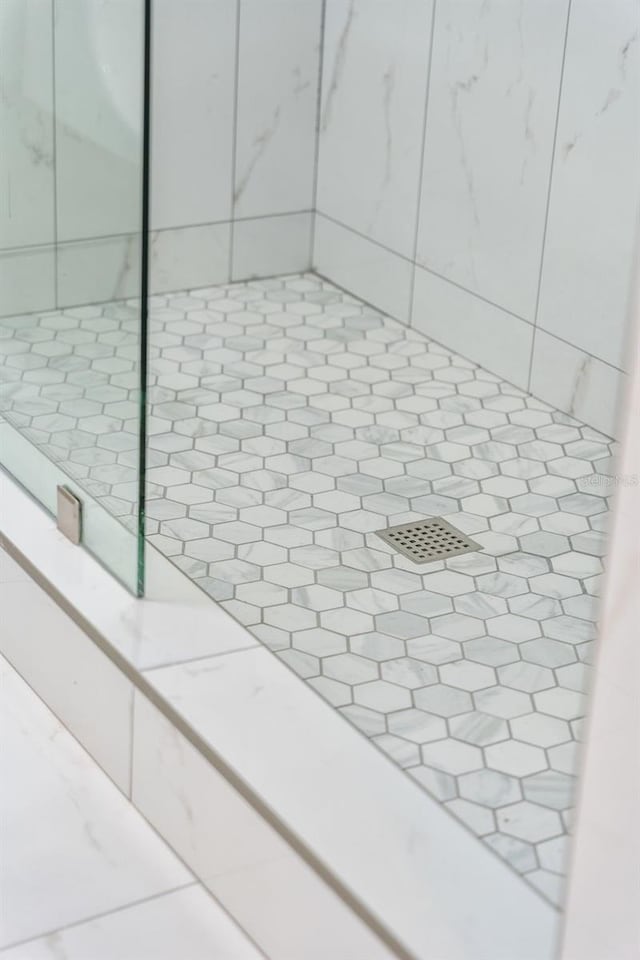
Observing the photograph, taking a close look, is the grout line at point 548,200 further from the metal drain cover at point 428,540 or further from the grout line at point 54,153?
the grout line at point 54,153

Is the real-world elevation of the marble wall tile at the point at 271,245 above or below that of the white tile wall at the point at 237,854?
above

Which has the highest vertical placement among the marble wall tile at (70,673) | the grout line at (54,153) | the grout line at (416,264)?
the grout line at (54,153)

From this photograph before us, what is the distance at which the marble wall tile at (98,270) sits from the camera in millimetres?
1675

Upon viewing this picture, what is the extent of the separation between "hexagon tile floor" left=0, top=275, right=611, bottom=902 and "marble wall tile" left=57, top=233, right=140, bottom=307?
29mm

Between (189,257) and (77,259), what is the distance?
131cm

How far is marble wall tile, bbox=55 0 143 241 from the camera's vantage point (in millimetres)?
1604

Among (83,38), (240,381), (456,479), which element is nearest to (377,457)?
(456,479)

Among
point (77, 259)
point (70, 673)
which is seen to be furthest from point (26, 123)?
point (70, 673)

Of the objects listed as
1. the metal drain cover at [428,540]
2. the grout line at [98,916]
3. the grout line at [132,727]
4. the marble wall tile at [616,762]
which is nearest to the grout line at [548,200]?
the metal drain cover at [428,540]

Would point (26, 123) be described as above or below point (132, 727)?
above

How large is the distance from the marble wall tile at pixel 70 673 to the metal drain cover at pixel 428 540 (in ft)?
1.72

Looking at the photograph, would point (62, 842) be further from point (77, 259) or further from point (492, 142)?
point (492, 142)

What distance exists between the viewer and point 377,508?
7.38ft

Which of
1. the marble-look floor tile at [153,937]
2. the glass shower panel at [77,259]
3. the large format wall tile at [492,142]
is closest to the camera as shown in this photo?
the marble-look floor tile at [153,937]
